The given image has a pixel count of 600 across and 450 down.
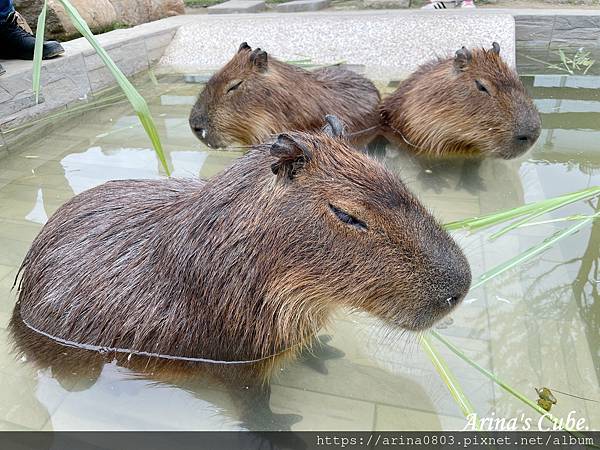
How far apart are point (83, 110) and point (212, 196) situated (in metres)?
3.86

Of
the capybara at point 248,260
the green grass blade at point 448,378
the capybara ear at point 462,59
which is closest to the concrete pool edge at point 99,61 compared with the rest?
the capybara at point 248,260

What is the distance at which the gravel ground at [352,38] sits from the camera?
6.46m

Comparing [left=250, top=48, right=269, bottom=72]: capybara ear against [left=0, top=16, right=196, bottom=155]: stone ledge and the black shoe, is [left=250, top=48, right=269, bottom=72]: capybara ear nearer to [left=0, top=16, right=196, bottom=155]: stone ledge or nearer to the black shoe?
[left=0, top=16, right=196, bottom=155]: stone ledge

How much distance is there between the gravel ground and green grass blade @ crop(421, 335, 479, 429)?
4.76m

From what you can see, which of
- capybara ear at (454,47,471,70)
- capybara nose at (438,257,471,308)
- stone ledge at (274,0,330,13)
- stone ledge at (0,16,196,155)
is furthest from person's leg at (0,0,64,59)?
stone ledge at (274,0,330,13)

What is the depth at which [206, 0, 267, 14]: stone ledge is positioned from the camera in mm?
10664

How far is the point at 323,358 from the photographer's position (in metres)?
2.30

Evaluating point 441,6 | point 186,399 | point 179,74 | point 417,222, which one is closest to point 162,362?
point 186,399

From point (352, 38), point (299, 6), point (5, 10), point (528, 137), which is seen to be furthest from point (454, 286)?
point (299, 6)

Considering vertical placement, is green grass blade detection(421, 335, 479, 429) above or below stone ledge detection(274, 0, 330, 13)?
above

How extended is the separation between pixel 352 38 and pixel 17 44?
3.87 m

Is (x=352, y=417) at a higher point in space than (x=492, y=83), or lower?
lower

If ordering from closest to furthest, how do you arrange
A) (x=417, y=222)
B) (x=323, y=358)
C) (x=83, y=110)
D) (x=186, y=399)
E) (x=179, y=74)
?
(x=417, y=222) → (x=186, y=399) → (x=323, y=358) → (x=83, y=110) → (x=179, y=74)

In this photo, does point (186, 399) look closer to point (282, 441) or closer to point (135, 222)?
point (282, 441)
